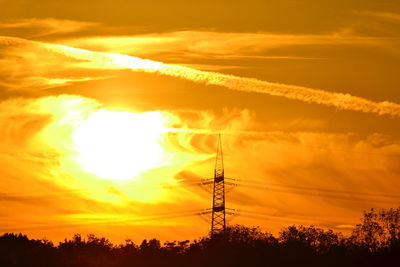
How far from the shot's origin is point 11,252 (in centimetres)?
15862

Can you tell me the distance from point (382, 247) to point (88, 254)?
48.8 metres

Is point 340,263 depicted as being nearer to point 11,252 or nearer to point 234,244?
point 234,244

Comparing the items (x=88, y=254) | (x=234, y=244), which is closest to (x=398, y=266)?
(x=234, y=244)

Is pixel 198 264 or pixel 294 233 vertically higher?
pixel 294 233

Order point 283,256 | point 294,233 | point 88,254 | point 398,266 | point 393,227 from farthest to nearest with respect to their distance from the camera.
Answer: point 294,233 → point 88,254 → point 393,227 → point 283,256 → point 398,266

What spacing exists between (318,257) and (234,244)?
12.4m

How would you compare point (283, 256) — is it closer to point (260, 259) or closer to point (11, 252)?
point (260, 259)

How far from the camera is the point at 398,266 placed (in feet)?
400

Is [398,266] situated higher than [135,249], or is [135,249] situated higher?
[135,249]

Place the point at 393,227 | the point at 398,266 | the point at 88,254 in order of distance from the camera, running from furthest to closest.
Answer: the point at 88,254, the point at 393,227, the point at 398,266

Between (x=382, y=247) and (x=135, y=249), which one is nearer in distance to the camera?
(x=382, y=247)

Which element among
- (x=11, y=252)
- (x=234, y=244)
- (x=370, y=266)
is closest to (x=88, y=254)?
(x=11, y=252)

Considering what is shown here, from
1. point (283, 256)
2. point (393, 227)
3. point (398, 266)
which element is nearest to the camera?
point (398, 266)

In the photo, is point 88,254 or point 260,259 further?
point 88,254
